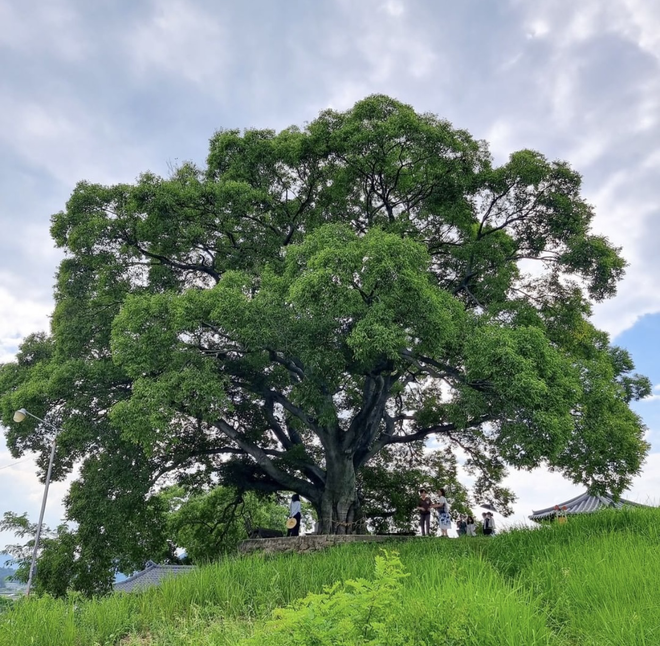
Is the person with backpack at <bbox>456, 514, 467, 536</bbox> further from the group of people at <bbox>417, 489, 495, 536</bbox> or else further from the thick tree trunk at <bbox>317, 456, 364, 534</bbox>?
the thick tree trunk at <bbox>317, 456, 364, 534</bbox>

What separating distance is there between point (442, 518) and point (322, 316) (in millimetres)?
6754

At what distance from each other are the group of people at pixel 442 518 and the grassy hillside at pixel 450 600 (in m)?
5.59

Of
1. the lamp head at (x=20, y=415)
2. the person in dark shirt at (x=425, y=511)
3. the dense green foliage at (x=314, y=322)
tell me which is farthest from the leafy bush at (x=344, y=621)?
Result: the person in dark shirt at (x=425, y=511)

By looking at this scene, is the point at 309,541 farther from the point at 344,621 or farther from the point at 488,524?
the point at 344,621

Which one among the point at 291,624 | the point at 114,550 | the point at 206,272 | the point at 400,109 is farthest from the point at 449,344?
the point at 114,550

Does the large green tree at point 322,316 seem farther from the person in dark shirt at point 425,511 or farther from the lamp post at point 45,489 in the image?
the person in dark shirt at point 425,511

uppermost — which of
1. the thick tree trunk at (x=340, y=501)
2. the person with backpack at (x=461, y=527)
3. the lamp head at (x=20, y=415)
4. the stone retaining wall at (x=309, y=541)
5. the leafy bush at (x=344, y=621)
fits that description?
the lamp head at (x=20, y=415)

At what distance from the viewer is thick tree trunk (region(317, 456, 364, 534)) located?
1401 cm

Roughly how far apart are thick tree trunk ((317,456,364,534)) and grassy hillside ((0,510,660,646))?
19.2ft

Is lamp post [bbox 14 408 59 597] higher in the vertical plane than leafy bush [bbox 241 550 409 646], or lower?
higher

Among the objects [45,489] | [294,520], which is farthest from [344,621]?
[45,489]

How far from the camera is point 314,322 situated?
10.6 m

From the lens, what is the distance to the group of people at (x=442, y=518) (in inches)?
537

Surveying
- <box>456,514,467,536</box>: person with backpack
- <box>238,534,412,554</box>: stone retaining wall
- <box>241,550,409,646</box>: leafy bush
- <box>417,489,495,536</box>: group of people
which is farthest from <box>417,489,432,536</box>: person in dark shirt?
→ <box>241,550,409,646</box>: leafy bush
